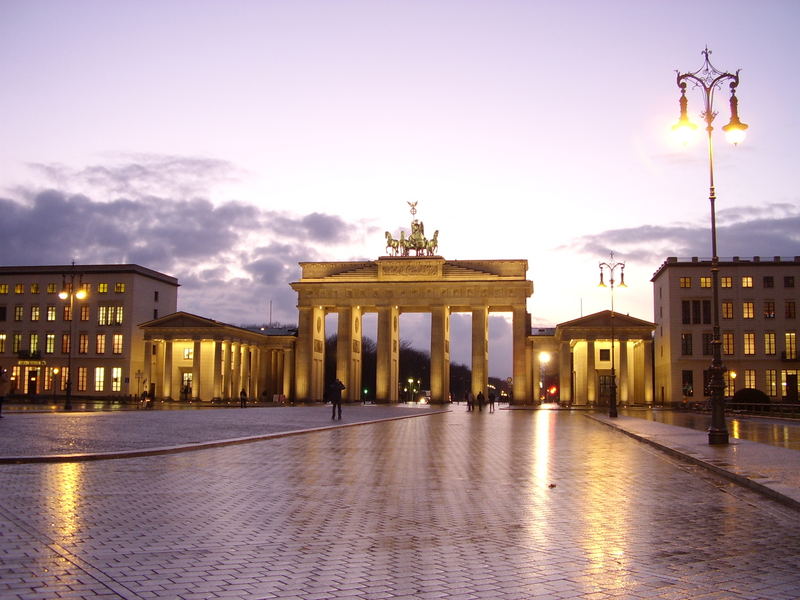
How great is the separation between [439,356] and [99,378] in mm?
40833

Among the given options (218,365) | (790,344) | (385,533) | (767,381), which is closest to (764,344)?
(790,344)

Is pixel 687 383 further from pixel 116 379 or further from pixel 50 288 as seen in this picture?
pixel 50 288

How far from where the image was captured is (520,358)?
94.7 meters

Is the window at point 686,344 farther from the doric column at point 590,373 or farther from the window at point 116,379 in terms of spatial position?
the window at point 116,379

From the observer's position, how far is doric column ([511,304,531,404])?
9462 centimetres

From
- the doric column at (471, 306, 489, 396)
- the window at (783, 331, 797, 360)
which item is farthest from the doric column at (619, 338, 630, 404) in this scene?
the window at (783, 331, 797, 360)

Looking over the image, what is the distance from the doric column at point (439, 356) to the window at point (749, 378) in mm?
32040

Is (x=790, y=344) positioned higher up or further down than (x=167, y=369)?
higher up

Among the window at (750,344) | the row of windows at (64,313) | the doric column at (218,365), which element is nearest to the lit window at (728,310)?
Result: the window at (750,344)

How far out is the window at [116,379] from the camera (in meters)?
102

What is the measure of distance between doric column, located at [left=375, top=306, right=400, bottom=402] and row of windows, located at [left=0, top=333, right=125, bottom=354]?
3166 centimetres

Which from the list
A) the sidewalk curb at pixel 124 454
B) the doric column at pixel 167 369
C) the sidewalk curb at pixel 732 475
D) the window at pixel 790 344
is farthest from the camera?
the doric column at pixel 167 369

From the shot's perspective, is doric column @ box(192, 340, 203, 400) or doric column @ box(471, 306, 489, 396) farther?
doric column @ box(192, 340, 203, 400)

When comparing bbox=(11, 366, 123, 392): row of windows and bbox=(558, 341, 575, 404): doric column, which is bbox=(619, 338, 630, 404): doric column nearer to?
bbox=(558, 341, 575, 404): doric column
